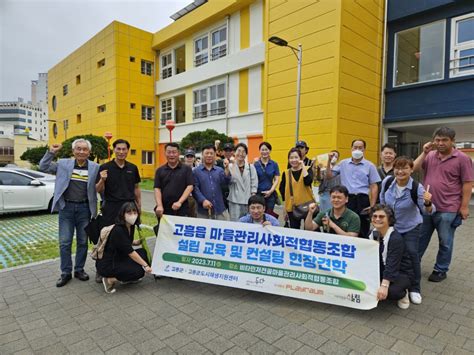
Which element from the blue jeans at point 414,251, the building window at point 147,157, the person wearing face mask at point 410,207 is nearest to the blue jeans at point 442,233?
the person wearing face mask at point 410,207

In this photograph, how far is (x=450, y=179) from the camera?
3830mm

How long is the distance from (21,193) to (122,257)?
6.59 m

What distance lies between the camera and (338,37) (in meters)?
11.0

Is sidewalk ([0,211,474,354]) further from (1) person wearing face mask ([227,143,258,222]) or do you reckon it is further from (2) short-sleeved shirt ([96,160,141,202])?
(1) person wearing face mask ([227,143,258,222])

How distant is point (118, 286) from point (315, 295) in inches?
97.2

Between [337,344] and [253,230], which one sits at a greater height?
[253,230]

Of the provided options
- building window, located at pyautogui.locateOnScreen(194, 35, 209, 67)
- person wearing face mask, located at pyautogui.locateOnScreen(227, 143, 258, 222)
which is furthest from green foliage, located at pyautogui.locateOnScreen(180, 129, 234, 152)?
person wearing face mask, located at pyautogui.locateOnScreen(227, 143, 258, 222)

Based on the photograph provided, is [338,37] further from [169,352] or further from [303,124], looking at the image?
[169,352]

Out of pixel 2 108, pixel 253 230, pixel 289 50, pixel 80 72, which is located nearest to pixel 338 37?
pixel 289 50

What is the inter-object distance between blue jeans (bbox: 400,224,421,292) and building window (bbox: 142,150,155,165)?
73.7 ft

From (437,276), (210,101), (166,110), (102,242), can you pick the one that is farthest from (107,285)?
(166,110)

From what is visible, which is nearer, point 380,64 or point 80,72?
point 380,64

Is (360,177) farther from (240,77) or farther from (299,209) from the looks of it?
(240,77)

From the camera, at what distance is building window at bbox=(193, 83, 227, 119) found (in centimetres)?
1766
